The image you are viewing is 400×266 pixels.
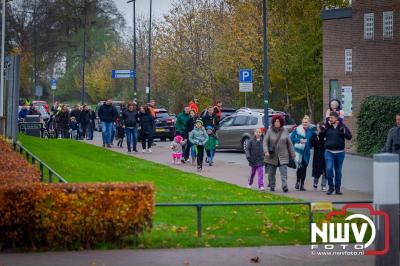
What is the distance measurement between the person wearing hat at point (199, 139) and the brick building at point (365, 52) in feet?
48.3

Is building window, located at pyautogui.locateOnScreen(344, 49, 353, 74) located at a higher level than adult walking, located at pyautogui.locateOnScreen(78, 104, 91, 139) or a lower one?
higher

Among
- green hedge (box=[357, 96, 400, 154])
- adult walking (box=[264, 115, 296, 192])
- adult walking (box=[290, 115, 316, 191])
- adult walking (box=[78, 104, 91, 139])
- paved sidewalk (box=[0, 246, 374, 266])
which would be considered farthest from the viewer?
adult walking (box=[78, 104, 91, 139])

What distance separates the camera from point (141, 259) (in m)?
11.5

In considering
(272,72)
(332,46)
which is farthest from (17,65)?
(272,72)

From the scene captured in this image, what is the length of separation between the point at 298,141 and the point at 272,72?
3039 cm

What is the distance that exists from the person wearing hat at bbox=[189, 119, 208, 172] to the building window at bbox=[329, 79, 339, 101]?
1728 centimetres

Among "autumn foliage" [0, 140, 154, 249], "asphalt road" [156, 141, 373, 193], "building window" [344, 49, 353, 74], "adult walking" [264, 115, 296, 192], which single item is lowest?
"asphalt road" [156, 141, 373, 193]

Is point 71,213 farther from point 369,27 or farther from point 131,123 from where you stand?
point 369,27

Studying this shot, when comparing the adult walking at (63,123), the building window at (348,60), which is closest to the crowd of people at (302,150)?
the building window at (348,60)

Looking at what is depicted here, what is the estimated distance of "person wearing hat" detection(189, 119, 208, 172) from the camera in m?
26.3

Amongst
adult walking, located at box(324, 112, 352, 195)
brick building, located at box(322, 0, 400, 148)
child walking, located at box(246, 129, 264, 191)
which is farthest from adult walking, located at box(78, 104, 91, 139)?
adult walking, located at box(324, 112, 352, 195)

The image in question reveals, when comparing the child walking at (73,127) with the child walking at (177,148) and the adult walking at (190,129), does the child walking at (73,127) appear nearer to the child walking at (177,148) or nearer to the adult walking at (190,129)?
the adult walking at (190,129)

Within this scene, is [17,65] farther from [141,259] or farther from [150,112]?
[141,259]

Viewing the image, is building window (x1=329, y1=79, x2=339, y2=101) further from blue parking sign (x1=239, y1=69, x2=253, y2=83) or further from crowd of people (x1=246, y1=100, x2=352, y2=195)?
crowd of people (x1=246, y1=100, x2=352, y2=195)
